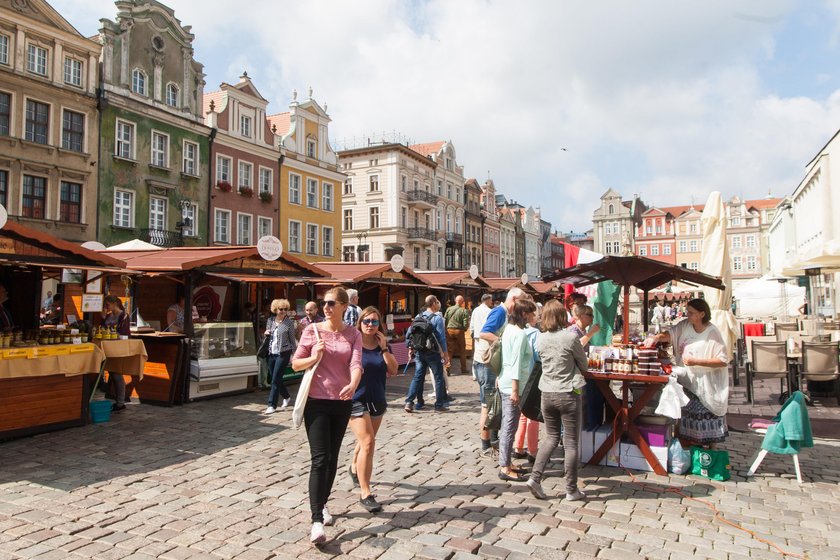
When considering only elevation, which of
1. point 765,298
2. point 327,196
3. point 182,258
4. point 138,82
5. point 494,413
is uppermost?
point 138,82

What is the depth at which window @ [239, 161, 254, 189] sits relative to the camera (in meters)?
30.1

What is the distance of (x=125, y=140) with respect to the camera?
24125 mm

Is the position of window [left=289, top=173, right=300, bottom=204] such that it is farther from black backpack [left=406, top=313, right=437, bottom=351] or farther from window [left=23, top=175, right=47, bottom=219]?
black backpack [left=406, top=313, right=437, bottom=351]

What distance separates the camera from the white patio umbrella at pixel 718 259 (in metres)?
8.52

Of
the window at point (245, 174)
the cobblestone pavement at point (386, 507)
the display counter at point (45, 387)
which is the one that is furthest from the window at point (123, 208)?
the cobblestone pavement at point (386, 507)

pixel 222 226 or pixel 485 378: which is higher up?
pixel 222 226

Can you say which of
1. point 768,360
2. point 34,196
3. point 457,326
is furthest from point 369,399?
point 34,196

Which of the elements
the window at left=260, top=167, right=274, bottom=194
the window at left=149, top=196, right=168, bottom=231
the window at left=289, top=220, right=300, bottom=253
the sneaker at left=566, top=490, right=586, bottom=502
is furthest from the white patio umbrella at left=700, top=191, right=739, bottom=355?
the window at left=289, top=220, right=300, bottom=253

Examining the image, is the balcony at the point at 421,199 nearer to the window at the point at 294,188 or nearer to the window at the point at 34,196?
the window at the point at 294,188

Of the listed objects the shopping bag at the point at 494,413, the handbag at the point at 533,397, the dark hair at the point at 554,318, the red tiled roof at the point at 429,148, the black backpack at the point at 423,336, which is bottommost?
the shopping bag at the point at 494,413

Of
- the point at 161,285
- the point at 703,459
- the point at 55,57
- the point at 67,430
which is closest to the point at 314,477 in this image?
the point at 703,459

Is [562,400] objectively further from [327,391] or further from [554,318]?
[327,391]

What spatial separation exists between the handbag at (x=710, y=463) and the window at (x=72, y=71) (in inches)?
954

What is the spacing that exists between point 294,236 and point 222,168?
6.11 m
